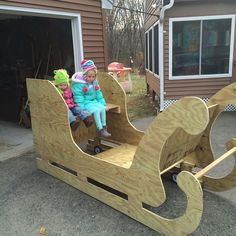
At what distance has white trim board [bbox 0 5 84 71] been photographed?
425 centimetres

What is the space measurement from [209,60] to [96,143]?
4379 mm

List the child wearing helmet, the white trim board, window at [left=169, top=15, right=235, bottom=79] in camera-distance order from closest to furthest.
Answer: the child wearing helmet < the white trim board < window at [left=169, top=15, right=235, bottom=79]

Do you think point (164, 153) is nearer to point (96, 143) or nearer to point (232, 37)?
point (96, 143)

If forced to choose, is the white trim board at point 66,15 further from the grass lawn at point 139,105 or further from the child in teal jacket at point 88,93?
the grass lawn at point 139,105

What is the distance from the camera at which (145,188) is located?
2582mm

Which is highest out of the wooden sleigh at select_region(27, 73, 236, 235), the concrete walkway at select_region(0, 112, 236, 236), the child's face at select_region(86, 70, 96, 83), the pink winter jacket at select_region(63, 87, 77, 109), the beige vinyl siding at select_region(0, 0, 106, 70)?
the beige vinyl siding at select_region(0, 0, 106, 70)

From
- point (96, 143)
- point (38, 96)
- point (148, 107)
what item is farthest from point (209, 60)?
point (38, 96)

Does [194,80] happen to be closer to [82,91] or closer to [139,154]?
[82,91]

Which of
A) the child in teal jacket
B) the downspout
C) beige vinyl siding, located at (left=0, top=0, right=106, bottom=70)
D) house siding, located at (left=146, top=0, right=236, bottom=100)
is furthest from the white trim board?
house siding, located at (left=146, top=0, right=236, bottom=100)

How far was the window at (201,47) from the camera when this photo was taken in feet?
23.1

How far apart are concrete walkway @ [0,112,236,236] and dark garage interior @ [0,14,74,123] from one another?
337cm

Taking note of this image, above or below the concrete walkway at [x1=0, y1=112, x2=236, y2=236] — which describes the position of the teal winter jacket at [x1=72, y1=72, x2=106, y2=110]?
above

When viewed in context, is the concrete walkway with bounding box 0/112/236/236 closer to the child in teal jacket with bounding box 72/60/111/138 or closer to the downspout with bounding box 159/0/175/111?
the child in teal jacket with bounding box 72/60/111/138

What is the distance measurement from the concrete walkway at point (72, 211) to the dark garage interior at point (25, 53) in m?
3.37
